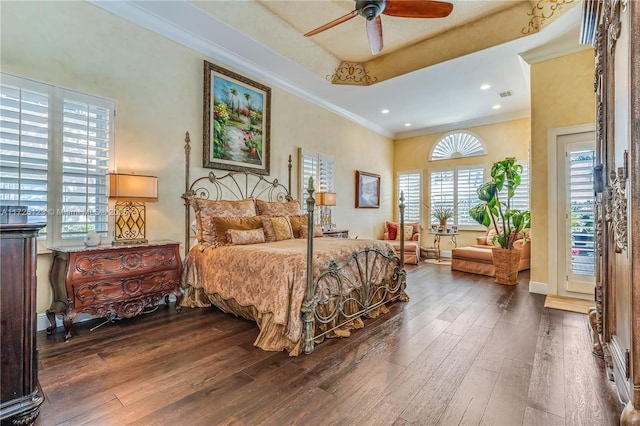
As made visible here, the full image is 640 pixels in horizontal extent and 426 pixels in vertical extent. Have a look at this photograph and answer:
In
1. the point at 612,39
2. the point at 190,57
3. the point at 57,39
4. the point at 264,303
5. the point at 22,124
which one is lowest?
the point at 264,303

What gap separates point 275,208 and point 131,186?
184 centimetres

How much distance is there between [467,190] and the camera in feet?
23.5

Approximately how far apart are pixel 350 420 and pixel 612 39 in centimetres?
265

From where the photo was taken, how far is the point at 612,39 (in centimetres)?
175

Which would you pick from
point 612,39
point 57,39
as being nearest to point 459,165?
point 612,39

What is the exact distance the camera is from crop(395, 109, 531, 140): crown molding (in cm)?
652

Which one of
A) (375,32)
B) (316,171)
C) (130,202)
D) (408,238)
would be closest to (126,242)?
(130,202)

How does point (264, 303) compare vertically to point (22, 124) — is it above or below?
below

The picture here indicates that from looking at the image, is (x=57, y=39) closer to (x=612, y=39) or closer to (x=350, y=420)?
(x=350, y=420)

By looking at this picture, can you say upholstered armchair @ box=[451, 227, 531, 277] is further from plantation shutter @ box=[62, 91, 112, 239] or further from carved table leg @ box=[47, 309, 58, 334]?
carved table leg @ box=[47, 309, 58, 334]

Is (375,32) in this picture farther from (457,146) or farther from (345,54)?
(457,146)

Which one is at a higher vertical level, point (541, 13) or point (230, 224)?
point (541, 13)

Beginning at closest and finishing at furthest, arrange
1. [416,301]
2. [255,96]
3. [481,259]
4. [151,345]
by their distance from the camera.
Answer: [151,345] < [416,301] < [255,96] < [481,259]

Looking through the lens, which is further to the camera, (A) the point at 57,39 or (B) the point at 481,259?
(B) the point at 481,259
